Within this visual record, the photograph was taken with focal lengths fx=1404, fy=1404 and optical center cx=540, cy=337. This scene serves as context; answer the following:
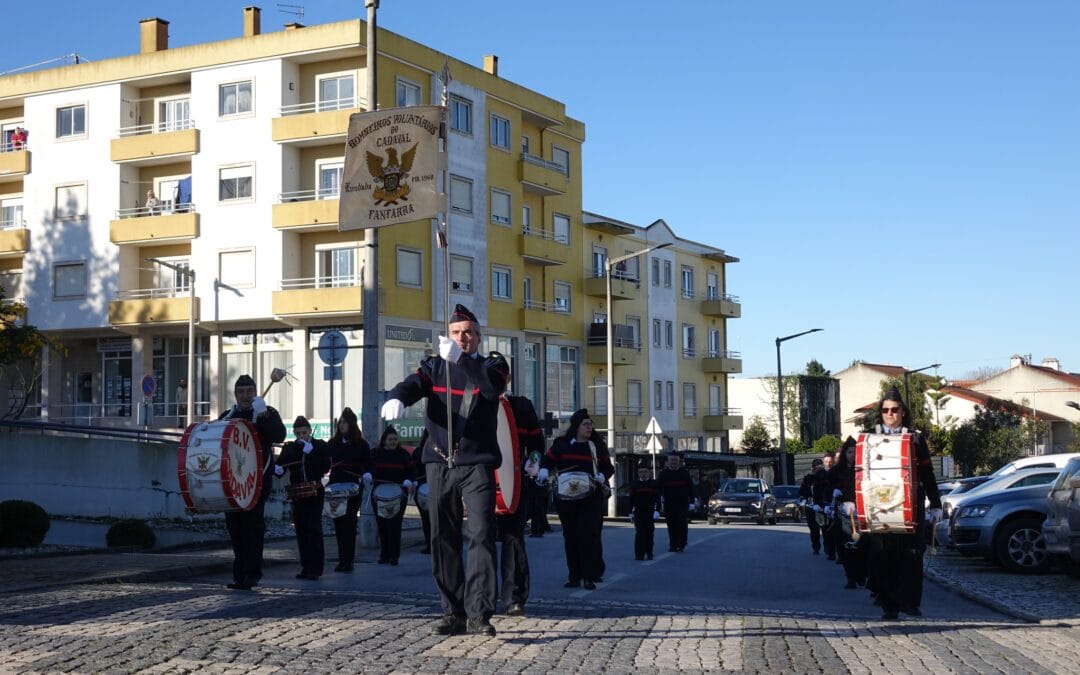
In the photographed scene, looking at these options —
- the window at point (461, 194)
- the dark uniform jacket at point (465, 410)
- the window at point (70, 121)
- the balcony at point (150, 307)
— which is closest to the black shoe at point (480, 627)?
the dark uniform jacket at point (465, 410)

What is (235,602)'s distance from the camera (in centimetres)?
1132

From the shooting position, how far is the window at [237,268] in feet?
154

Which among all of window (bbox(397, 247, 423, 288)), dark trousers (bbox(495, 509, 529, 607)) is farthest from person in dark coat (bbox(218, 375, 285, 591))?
window (bbox(397, 247, 423, 288))

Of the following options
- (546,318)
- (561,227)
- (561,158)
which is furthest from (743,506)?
(561,158)

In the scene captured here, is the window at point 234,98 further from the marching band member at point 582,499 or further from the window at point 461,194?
the marching band member at point 582,499

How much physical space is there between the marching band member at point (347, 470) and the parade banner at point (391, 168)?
8.40 ft

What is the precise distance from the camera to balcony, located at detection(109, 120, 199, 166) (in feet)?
156

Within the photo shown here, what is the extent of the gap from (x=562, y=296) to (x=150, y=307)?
18370 millimetres

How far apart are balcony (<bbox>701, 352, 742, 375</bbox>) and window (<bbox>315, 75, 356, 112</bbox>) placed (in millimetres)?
32517

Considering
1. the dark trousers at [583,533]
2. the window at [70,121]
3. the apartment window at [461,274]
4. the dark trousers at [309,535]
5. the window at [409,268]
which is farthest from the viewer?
the window at [70,121]

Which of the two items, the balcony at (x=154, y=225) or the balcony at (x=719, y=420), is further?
the balcony at (x=719, y=420)

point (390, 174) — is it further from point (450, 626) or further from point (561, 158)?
point (561, 158)

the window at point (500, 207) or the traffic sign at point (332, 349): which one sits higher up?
the window at point (500, 207)

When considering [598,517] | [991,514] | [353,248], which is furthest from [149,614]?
[353,248]
